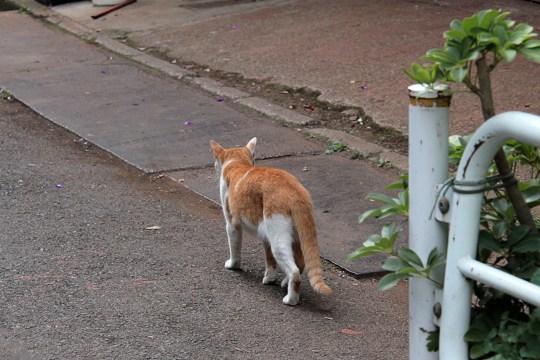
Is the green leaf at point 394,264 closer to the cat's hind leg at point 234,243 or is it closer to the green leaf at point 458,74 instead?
→ the green leaf at point 458,74

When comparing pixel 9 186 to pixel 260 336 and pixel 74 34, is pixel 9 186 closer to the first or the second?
pixel 260 336

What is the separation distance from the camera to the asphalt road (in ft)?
14.1

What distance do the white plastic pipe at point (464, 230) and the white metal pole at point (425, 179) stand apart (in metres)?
0.12

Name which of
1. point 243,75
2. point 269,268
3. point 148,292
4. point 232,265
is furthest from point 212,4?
point 148,292

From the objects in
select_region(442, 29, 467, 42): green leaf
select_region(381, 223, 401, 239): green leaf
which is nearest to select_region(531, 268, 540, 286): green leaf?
select_region(381, 223, 401, 239): green leaf

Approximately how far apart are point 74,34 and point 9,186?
214 inches

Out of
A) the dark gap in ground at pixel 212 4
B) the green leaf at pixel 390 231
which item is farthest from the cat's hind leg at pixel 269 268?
the dark gap in ground at pixel 212 4

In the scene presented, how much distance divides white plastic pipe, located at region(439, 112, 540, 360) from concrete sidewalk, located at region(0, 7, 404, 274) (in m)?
2.64

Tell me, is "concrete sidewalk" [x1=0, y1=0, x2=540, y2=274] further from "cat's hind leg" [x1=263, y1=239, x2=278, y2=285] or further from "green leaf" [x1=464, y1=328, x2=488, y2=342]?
"green leaf" [x1=464, y1=328, x2=488, y2=342]

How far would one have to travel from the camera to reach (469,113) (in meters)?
7.48

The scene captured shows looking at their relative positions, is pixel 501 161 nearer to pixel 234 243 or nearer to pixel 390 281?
pixel 390 281

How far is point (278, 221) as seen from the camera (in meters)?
4.66

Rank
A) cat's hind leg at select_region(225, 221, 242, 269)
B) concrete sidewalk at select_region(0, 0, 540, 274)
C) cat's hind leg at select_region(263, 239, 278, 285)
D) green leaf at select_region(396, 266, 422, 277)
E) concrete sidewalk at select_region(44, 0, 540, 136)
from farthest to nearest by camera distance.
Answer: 1. concrete sidewalk at select_region(44, 0, 540, 136)
2. concrete sidewalk at select_region(0, 0, 540, 274)
3. cat's hind leg at select_region(225, 221, 242, 269)
4. cat's hind leg at select_region(263, 239, 278, 285)
5. green leaf at select_region(396, 266, 422, 277)

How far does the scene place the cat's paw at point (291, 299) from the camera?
4.73m
